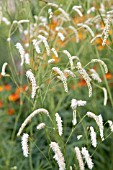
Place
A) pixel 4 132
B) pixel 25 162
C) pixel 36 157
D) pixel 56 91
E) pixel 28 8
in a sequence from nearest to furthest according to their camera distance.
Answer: pixel 28 8 < pixel 25 162 < pixel 36 157 < pixel 4 132 < pixel 56 91

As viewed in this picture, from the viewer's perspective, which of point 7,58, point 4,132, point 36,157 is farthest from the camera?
point 7,58

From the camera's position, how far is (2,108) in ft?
10.5

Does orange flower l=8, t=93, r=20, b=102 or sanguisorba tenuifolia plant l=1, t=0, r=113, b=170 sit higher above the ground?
orange flower l=8, t=93, r=20, b=102

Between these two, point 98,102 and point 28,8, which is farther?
point 98,102

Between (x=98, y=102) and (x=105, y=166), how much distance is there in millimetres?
457

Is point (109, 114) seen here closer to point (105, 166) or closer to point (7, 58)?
point (105, 166)

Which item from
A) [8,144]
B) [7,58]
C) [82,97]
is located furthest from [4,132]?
[7,58]

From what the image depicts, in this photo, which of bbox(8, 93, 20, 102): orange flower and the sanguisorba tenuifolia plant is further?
bbox(8, 93, 20, 102): orange flower

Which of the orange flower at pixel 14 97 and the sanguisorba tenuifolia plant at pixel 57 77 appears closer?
the sanguisorba tenuifolia plant at pixel 57 77

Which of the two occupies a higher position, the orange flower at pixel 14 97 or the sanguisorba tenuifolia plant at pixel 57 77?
the orange flower at pixel 14 97

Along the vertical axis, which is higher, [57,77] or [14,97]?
[14,97]

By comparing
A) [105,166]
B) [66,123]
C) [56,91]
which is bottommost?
[105,166]

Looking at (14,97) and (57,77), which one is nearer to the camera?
(57,77)

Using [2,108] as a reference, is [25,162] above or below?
below
